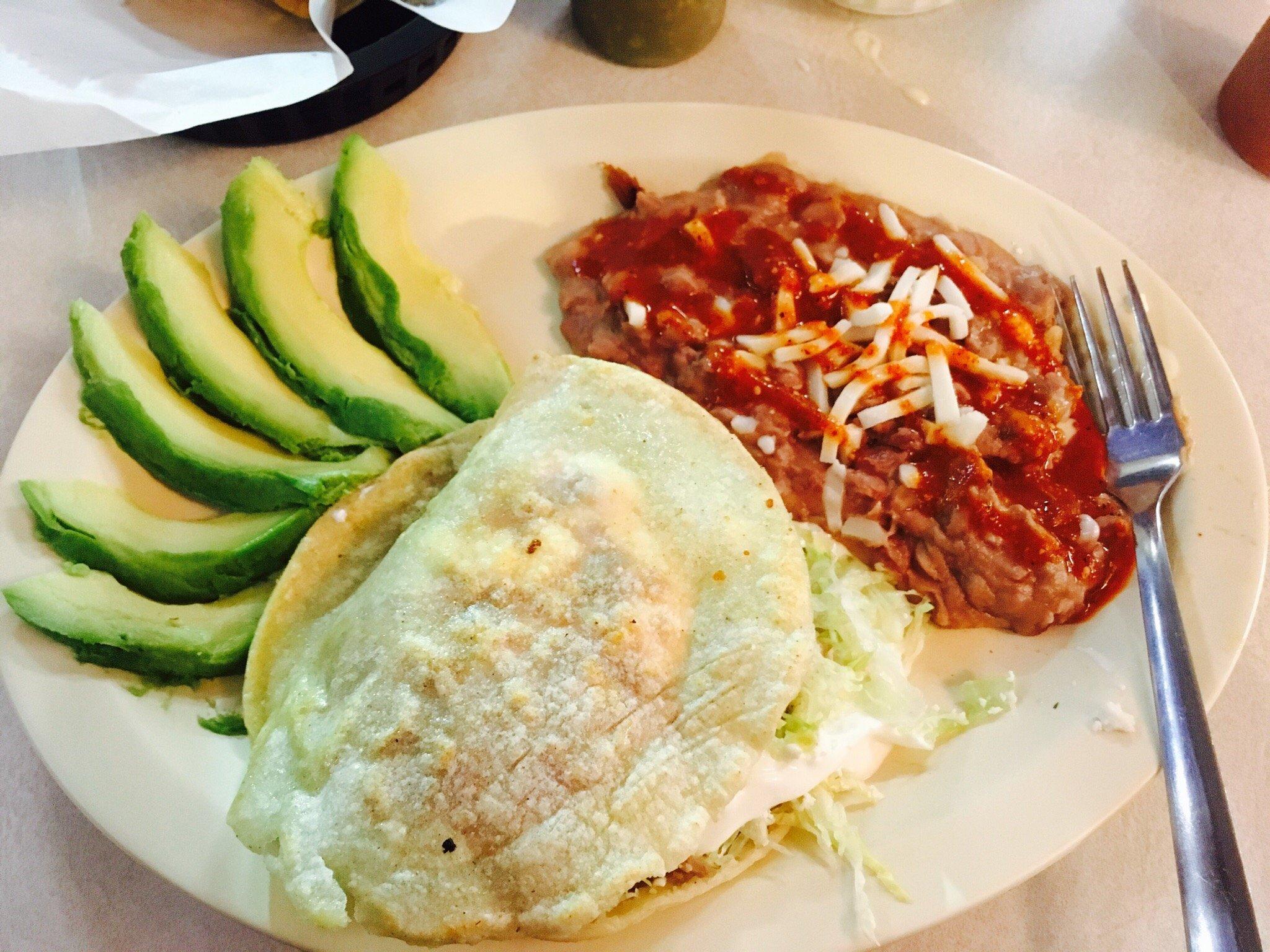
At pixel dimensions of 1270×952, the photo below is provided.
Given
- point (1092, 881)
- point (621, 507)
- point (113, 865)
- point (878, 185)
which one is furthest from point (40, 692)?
point (878, 185)

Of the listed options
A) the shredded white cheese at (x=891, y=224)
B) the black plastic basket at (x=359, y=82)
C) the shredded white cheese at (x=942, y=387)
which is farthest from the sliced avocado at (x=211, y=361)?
the shredded white cheese at (x=891, y=224)

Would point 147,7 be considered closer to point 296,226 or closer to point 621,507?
point 296,226

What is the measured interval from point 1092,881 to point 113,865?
2032mm

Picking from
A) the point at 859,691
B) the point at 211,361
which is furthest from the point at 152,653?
the point at 859,691

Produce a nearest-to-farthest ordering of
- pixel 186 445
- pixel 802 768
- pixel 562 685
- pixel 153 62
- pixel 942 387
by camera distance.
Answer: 1. pixel 562 685
2. pixel 802 768
3. pixel 186 445
4. pixel 942 387
5. pixel 153 62

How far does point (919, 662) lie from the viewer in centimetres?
195

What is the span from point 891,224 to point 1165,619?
3.85 feet

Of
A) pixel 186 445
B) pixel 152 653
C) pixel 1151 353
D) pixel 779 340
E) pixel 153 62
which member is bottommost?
pixel 152 653

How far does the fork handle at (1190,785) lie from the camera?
142 centimetres

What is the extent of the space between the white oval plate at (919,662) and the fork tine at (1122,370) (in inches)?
4.2

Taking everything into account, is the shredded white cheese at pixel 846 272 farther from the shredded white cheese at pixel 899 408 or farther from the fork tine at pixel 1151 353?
the fork tine at pixel 1151 353

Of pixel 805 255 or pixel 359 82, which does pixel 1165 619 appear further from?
pixel 359 82

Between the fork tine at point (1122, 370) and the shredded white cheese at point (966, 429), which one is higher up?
the fork tine at point (1122, 370)

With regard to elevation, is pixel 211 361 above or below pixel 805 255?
below
